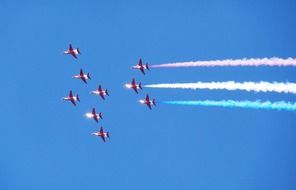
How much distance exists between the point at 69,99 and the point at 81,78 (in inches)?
114

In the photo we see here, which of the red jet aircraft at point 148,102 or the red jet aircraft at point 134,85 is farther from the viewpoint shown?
the red jet aircraft at point 134,85

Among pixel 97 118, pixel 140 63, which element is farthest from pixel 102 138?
pixel 140 63

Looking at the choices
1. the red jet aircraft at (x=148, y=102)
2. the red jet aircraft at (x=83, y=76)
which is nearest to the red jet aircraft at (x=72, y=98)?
the red jet aircraft at (x=83, y=76)

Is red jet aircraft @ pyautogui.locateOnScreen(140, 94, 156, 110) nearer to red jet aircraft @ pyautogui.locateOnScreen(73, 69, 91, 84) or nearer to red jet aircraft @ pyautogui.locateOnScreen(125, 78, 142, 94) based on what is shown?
red jet aircraft @ pyautogui.locateOnScreen(125, 78, 142, 94)

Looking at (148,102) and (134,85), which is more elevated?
(134,85)

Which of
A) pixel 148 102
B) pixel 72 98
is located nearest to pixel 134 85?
pixel 148 102

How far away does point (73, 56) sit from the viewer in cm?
9869

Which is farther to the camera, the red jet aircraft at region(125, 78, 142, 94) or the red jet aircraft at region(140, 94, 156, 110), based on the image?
the red jet aircraft at region(125, 78, 142, 94)

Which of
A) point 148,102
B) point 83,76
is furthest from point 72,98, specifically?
point 148,102

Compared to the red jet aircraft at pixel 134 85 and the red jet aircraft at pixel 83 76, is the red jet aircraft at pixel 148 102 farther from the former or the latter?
the red jet aircraft at pixel 83 76

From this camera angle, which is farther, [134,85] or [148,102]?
[134,85]

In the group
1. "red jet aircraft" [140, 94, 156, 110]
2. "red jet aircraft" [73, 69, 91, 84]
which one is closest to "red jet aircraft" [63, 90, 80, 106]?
"red jet aircraft" [73, 69, 91, 84]

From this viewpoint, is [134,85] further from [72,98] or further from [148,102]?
[72,98]

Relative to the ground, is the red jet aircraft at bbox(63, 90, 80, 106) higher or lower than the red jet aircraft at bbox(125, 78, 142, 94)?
lower
